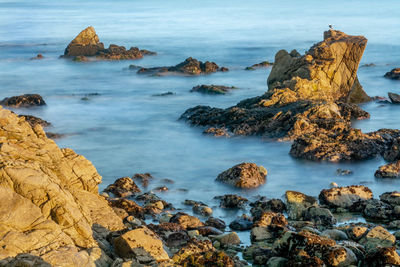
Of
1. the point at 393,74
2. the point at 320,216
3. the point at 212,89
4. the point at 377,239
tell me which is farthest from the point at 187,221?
the point at 393,74

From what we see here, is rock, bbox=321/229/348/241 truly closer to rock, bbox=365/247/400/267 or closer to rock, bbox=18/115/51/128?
rock, bbox=365/247/400/267

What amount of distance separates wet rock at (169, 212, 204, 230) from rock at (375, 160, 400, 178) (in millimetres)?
7383

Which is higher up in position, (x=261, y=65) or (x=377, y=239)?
(x=261, y=65)

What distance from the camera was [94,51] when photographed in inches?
1994

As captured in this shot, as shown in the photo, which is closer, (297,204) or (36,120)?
(297,204)

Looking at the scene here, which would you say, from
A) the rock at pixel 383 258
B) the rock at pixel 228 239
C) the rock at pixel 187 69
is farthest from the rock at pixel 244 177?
the rock at pixel 187 69

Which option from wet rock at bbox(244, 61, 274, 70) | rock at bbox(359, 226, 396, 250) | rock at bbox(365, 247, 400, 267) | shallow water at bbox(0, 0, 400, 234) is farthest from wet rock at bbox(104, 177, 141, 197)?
wet rock at bbox(244, 61, 274, 70)

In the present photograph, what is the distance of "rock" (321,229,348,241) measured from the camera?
13.6m

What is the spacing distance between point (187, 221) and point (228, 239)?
54.3 inches

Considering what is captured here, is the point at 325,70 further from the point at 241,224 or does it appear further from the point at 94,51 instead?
the point at 94,51

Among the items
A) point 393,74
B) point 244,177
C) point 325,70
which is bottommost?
point 244,177

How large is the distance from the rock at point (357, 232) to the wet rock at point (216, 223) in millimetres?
2950

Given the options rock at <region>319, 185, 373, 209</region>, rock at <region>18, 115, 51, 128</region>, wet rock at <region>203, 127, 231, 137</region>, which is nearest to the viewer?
rock at <region>319, 185, 373, 209</region>

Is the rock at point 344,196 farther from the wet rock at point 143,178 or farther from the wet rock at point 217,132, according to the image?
the wet rock at point 217,132
